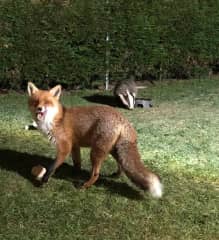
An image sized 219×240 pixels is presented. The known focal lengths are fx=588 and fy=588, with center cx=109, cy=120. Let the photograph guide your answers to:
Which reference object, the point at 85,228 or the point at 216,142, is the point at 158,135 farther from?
the point at 85,228

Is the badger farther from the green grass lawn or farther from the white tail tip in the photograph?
the white tail tip

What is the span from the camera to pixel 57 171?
6730 mm

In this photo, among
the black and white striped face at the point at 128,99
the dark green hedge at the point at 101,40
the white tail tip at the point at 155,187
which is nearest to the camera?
the white tail tip at the point at 155,187

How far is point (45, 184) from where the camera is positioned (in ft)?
20.5

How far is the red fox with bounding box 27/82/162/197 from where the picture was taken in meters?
5.95

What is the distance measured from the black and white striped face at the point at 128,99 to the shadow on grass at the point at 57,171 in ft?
13.5

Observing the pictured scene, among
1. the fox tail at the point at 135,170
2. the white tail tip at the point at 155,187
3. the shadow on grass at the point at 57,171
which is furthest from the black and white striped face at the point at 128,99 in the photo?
the white tail tip at the point at 155,187

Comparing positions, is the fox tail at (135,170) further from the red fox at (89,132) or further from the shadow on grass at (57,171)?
the shadow on grass at (57,171)

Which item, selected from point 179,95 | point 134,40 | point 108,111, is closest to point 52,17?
point 134,40

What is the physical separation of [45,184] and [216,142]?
326 cm

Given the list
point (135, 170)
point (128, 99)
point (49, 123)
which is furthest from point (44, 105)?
point (128, 99)

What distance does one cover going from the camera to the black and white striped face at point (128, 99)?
11.2 meters

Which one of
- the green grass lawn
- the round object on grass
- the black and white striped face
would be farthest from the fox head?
the black and white striped face

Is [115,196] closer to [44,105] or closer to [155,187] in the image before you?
[155,187]
